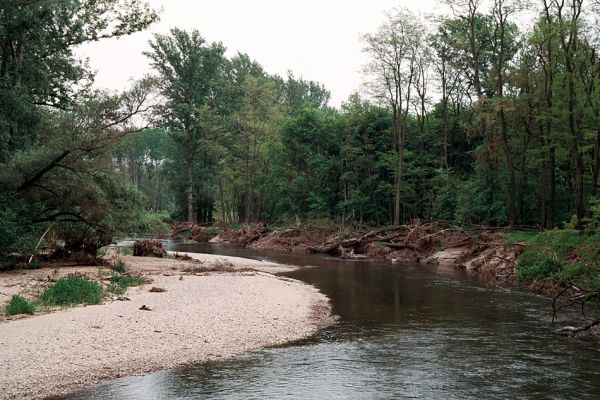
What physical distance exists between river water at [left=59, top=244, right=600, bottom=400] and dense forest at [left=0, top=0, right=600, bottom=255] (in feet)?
18.0

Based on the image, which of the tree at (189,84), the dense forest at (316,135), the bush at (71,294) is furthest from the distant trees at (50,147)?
the tree at (189,84)

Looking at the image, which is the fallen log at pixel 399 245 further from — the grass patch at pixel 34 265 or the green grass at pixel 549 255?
the grass patch at pixel 34 265

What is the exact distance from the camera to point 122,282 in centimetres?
1872

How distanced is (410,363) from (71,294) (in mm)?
10627

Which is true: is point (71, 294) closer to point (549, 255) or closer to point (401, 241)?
point (549, 255)

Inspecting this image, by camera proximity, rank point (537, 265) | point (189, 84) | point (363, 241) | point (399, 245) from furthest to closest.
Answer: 1. point (189, 84)
2. point (363, 241)
3. point (399, 245)
4. point (537, 265)

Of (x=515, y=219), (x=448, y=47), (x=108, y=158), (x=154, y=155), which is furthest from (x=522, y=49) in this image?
(x=154, y=155)

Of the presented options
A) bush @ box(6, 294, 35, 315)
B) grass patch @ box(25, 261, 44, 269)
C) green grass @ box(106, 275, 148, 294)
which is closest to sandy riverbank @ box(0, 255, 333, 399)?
green grass @ box(106, 275, 148, 294)

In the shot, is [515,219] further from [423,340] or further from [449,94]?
[423,340]

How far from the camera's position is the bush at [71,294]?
1488 centimetres

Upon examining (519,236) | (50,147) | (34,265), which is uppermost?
(50,147)

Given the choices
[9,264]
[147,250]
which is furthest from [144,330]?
[147,250]

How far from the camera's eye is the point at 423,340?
41.2 ft

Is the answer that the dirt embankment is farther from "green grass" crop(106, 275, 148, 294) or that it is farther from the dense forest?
"green grass" crop(106, 275, 148, 294)
